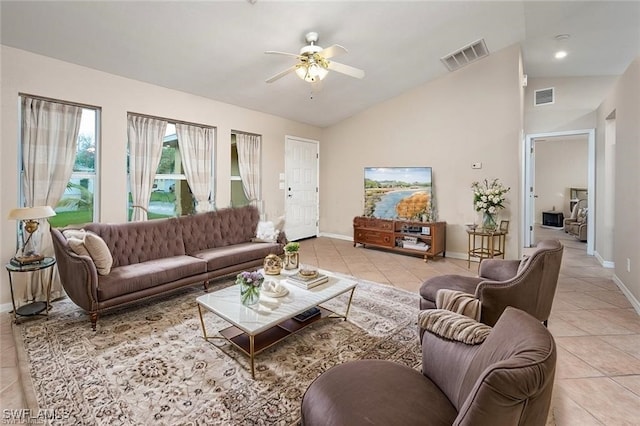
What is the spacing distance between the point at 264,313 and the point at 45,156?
3109mm

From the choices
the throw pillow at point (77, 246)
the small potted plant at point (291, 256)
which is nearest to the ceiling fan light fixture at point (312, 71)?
the small potted plant at point (291, 256)

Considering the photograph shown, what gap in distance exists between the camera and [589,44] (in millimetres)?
4270

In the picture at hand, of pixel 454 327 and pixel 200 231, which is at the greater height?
pixel 200 231

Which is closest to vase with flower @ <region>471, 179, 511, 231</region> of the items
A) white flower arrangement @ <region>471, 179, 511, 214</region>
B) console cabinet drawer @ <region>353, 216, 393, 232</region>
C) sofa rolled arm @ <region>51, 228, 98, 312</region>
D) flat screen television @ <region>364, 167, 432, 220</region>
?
white flower arrangement @ <region>471, 179, 511, 214</region>

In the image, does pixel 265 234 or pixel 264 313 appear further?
pixel 265 234

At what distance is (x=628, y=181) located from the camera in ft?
11.7

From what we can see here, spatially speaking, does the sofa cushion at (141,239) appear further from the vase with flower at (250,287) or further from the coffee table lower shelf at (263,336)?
the vase with flower at (250,287)

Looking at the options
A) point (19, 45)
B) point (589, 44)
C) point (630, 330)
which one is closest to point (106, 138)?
point (19, 45)

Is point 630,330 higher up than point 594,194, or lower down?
lower down

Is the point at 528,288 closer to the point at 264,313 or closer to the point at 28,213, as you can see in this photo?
the point at 264,313

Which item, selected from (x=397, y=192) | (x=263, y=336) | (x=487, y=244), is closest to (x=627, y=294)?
(x=487, y=244)

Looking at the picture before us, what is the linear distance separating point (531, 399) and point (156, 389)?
205 centimetres

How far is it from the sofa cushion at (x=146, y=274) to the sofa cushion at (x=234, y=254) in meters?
0.13

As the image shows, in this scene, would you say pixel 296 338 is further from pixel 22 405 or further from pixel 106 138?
pixel 106 138
